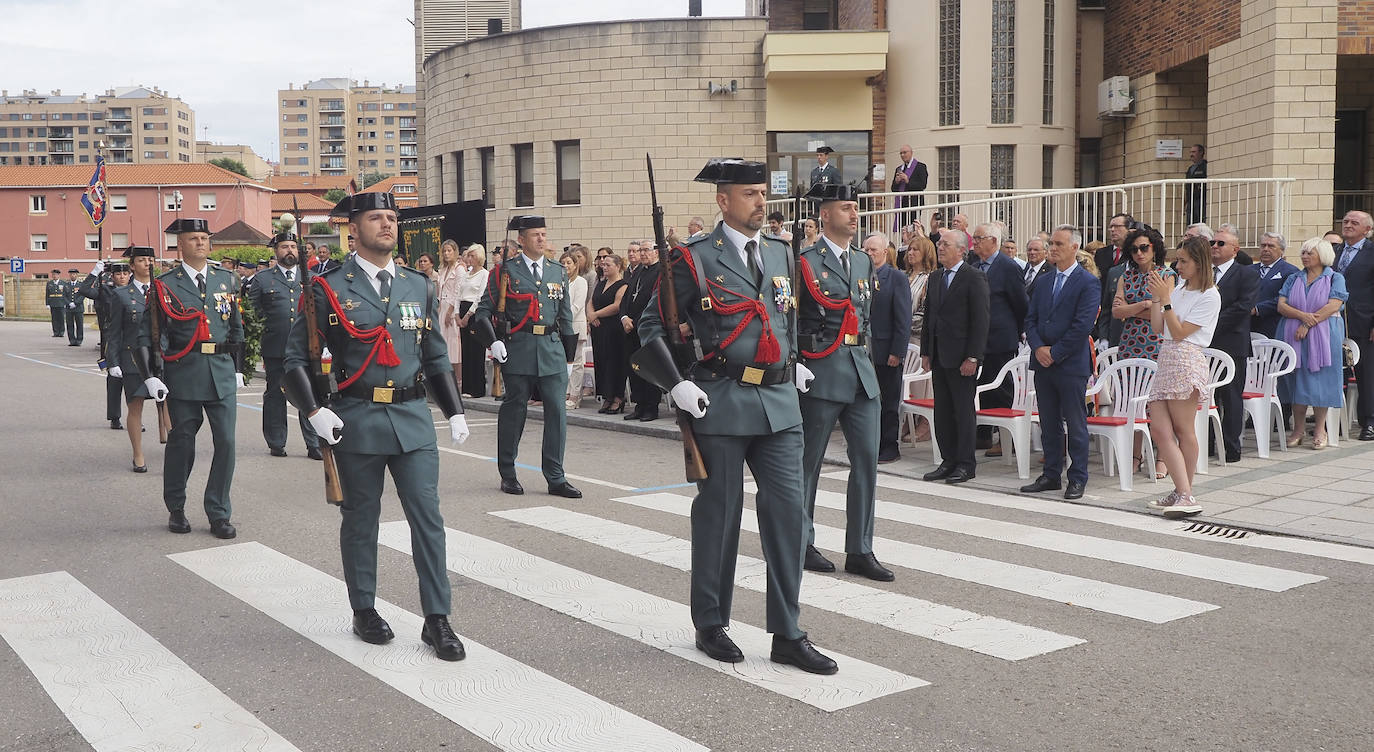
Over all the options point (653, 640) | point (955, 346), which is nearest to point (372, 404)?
point (653, 640)

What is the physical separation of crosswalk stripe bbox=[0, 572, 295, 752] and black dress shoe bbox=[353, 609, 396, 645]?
0.76m

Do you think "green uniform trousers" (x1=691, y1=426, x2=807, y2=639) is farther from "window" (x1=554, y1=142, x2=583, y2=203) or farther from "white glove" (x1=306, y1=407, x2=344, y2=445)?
"window" (x1=554, y1=142, x2=583, y2=203)

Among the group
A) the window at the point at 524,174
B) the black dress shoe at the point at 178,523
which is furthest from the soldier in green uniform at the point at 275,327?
the window at the point at 524,174

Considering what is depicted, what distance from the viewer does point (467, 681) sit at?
512cm

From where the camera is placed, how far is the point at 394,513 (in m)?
8.92

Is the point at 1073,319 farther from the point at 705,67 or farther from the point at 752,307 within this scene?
the point at 705,67

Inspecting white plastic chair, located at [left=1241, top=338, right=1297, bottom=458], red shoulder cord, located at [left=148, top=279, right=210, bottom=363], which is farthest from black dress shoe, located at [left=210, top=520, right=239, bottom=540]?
white plastic chair, located at [left=1241, top=338, right=1297, bottom=458]

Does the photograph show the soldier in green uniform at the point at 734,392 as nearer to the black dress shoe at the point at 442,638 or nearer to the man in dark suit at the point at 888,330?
the black dress shoe at the point at 442,638

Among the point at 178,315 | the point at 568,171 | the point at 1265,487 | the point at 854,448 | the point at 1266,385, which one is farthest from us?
the point at 568,171

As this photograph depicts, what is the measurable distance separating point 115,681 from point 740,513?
2.75 metres

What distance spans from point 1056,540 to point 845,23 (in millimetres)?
24293

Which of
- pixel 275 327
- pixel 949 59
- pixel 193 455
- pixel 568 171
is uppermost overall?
pixel 949 59

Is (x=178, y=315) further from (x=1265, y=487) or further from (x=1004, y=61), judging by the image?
(x=1004, y=61)

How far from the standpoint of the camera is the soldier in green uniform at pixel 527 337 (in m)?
10.1
